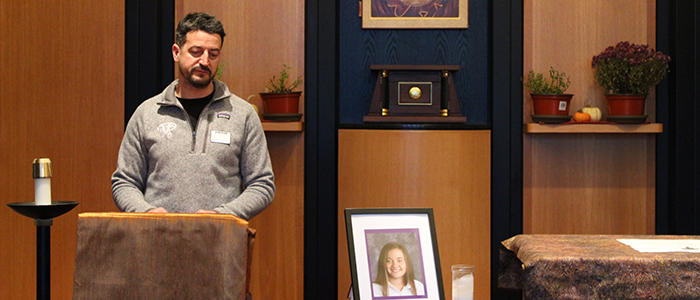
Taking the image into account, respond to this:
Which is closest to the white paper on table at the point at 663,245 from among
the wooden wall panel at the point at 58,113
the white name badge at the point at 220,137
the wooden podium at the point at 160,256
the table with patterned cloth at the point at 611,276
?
the table with patterned cloth at the point at 611,276

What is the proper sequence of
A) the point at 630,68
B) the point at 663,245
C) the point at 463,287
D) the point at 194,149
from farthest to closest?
1. the point at 630,68
2. the point at 194,149
3. the point at 663,245
4. the point at 463,287

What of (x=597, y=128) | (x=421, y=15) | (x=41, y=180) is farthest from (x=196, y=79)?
(x=597, y=128)

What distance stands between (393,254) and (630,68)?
227 centimetres

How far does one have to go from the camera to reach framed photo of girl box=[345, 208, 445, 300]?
61.2 inches

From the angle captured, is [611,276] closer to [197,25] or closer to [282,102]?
[197,25]

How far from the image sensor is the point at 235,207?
84.3 inches

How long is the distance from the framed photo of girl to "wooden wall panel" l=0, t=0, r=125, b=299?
2199 millimetres

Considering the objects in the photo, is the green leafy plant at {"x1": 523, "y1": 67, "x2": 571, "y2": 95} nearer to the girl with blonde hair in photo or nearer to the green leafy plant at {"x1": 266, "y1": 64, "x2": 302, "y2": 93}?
the green leafy plant at {"x1": 266, "y1": 64, "x2": 302, "y2": 93}

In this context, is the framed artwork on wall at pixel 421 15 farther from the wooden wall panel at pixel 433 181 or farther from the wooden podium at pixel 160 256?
the wooden podium at pixel 160 256

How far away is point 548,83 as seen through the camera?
134 inches

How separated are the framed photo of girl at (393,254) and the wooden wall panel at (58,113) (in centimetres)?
220

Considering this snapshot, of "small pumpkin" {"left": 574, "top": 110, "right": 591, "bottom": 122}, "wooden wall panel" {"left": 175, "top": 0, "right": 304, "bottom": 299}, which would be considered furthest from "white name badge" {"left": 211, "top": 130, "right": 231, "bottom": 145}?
"small pumpkin" {"left": 574, "top": 110, "right": 591, "bottom": 122}

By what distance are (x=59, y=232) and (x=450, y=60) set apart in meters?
2.44

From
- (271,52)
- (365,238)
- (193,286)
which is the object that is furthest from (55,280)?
(365,238)
